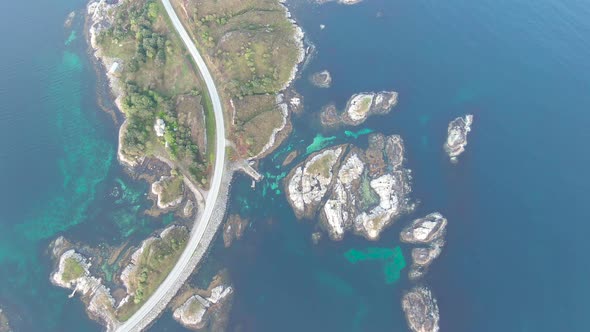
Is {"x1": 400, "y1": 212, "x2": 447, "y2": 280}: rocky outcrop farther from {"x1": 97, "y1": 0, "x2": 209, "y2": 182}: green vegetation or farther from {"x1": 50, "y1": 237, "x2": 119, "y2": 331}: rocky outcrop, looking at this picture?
{"x1": 50, "y1": 237, "x2": 119, "y2": 331}: rocky outcrop

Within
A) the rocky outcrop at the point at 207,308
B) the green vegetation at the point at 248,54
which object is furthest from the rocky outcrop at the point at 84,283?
the green vegetation at the point at 248,54

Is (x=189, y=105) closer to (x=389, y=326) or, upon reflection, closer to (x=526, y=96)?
(x=389, y=326)

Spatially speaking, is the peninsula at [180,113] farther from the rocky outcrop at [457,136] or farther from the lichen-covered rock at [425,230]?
the rocky outcrop at [457,136]

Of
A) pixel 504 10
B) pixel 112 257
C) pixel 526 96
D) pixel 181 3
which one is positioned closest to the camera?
pixel 112 257

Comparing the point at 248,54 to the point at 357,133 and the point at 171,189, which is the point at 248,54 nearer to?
the point at 357,133

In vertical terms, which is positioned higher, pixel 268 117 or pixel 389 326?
pixel 268 117

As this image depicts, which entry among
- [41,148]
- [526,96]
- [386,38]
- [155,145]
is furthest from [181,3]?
[526,96]
